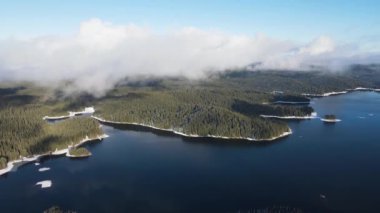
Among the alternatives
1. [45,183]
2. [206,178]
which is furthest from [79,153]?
[206,178]

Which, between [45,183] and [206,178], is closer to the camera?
[45,183]

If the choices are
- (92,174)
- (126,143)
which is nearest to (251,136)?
(126,143)

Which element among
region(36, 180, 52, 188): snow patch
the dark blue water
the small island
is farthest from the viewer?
the small island

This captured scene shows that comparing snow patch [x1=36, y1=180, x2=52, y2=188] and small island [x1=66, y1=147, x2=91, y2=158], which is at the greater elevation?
small island [x1=66, y1=147, x2=91, y2=158]

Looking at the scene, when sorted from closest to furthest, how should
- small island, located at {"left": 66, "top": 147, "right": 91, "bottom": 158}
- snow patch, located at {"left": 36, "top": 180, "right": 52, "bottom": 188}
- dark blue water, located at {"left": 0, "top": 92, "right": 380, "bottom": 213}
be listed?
1. dark blue water, located at {"left": 0, "top": 92, "right": 380, "bottom": 213}
2. snow patch, located at {"left": 36, "top": 180, "right": 52, "bottom": 188}
3. small island, located at {"left": 66, "top": 147, "right": 91, "bottom": 158}

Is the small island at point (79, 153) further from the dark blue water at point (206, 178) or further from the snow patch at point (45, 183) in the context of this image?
the snow patch at point (45, 183)

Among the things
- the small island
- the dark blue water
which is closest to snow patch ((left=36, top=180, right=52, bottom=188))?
the dark blue water

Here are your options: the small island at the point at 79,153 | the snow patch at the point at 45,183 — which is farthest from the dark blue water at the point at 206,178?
the small island at the point at 79,153

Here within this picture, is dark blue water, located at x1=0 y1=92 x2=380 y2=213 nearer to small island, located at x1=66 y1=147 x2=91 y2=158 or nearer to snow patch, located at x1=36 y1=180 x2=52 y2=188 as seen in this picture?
snow patch, located at x1=36 y1=180 x2=52 y2=188

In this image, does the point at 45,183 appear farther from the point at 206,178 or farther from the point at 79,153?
the point at 206,178
